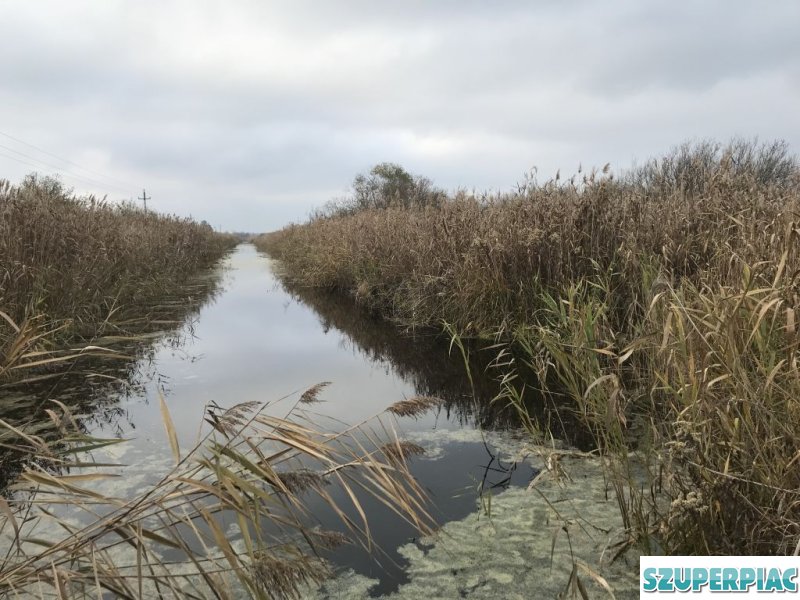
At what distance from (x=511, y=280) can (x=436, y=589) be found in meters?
3.80

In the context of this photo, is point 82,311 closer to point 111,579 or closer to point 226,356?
point 226,356

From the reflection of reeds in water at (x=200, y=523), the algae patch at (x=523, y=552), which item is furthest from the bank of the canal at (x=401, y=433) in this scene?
the reflection of reeds in water at (x=200, y=523)

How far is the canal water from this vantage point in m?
2.53

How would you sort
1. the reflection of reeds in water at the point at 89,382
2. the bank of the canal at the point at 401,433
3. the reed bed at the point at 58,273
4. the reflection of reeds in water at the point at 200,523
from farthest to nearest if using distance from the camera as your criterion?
the reed bed at the point at 58,273 → the reflection of reeds in water at the point at 89,382 → the bank of the canal at the point at 401,433 → the reflection of reeds in water at the point at 200,523

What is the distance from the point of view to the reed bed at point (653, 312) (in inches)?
64.6

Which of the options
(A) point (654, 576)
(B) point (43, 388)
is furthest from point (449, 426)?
(B) point (43, 388)

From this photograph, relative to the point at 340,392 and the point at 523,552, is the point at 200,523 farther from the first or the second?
the point at 340,392

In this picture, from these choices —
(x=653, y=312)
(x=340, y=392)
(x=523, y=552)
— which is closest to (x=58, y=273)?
(x=340, y=392)

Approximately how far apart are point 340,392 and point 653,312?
2.77m

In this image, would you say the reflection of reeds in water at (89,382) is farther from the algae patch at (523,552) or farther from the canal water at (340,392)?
the algae patch at (523,552)

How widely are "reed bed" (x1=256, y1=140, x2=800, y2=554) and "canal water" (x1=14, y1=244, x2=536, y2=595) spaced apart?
432mm

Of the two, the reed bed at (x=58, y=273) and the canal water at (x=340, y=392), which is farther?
the reed bed at (x=58, y=273)

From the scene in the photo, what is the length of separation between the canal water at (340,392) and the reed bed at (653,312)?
43cm

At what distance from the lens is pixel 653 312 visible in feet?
8.73
